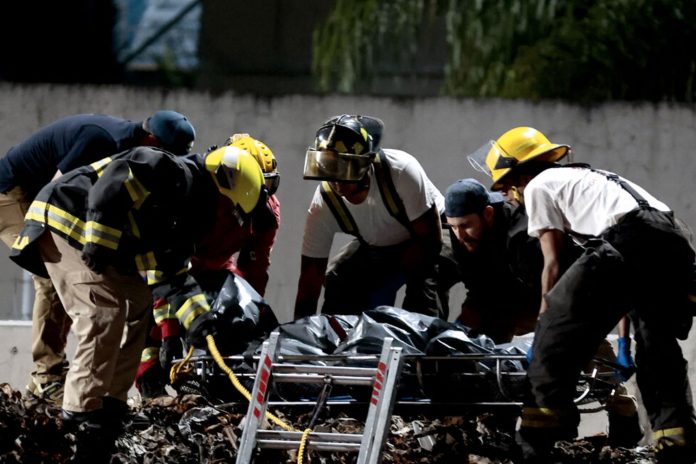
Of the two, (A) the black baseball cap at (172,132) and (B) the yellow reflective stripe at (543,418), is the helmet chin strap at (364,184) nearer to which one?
(A) the black baseball cap at (172,132)

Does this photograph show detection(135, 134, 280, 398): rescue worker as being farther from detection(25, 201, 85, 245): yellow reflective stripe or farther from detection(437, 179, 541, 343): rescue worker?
detection(437, 179, 541, 343): rescue worker

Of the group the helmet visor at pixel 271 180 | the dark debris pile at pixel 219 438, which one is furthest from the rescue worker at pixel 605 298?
the helmet visor at pixel 271 180

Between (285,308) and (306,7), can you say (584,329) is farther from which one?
(306,7)

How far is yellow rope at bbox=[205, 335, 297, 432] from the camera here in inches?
205

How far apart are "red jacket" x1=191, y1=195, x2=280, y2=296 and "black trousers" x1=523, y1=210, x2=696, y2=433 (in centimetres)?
163

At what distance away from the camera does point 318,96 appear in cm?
804

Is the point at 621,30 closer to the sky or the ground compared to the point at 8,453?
closer to the sky

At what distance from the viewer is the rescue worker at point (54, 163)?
6.41 meters

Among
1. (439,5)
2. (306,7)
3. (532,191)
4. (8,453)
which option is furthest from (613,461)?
(306,7)

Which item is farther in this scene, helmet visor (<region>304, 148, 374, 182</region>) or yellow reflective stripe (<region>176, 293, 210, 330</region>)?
helmet visor (<region>304, 148, 374, 182</region>)

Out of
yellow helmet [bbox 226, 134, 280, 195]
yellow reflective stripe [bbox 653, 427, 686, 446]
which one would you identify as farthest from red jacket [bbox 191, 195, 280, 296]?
yellow reflective stripe [bbox 653, 427, 686, 446]

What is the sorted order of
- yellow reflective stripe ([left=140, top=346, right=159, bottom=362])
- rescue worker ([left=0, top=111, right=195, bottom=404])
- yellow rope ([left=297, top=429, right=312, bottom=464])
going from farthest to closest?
rescue worker ([left=0, top=111, right=195, bottom=404]) → yellow reflective stripe ([left=140, top=346, right=159, bottom=362]) → yellow rope ([left=297, top=429, right=312, bottom=464])

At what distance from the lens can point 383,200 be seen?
618cm

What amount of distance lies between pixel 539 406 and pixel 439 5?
20.1 ft
